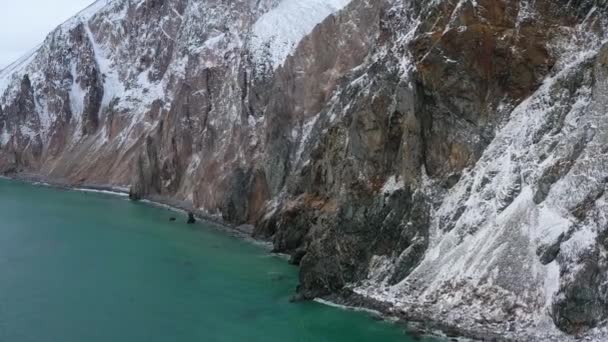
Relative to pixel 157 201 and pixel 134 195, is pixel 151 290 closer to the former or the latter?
pixel 157 201

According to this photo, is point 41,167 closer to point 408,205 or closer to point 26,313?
point 26,313

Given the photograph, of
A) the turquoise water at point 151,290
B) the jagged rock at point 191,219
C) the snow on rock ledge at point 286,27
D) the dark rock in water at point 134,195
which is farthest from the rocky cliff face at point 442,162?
the dark rock in water at point 134,195

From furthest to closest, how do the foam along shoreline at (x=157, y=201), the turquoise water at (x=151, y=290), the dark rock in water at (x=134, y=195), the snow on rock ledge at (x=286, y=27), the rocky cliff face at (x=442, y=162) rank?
the dark rock in water at (x=134, y=195) → the snow on rock ledge at (x=286, y=27) → the foam along shoreline at (x=157, y=201) → the turquoise water at (x=151, y=290) → the rocky cliff face at (x=442, y=162)

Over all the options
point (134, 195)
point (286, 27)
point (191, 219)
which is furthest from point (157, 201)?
point (286, 27)

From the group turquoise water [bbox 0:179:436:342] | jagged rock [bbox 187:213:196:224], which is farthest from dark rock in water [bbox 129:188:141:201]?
jagged rock [bbox 187:213:196:224]

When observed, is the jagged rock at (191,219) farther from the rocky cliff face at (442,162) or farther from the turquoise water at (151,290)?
the rocky cliff face at (442,162)
